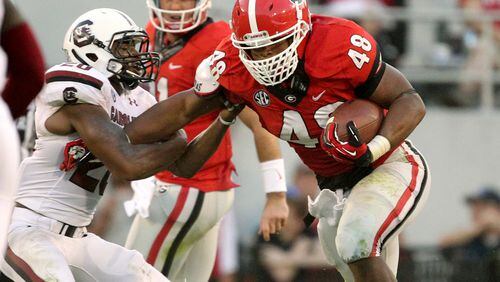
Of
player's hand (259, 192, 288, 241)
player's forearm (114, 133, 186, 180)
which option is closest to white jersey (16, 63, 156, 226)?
player's forearm (114, 133, 186, 180)

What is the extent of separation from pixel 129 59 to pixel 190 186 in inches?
48.7

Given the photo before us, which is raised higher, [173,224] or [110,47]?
[110,47]

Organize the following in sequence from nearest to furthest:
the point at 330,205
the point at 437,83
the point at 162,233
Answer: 1. the point at 330,205
2. the point at 162,233
3. the point at 437,83

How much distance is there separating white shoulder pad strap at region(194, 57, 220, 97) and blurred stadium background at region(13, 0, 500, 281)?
171 inches

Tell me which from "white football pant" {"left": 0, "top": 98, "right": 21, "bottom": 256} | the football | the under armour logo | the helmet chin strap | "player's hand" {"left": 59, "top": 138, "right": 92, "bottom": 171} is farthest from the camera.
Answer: the under armour logo

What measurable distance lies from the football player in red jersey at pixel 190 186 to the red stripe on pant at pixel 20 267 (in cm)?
134

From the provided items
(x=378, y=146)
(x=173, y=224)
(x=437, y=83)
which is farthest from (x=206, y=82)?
(x=437, y=83)

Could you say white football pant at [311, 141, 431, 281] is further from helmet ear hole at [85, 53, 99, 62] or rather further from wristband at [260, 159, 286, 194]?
helmet ear hole at [85, 53, 99, 62]

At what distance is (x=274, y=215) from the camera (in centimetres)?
605

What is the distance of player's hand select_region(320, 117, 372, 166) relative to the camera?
4.70 m

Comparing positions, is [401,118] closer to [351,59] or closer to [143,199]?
[351,59]

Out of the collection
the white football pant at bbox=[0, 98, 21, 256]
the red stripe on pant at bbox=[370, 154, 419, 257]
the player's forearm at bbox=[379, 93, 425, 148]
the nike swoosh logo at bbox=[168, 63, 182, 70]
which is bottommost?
the nike swoosh logo at bbox=[168, 63, 182, 70]

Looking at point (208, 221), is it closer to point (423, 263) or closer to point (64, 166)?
point (64, 166)

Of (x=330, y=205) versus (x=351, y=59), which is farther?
(x=330, y=205)
